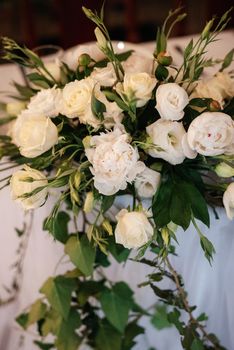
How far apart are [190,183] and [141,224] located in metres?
0.11

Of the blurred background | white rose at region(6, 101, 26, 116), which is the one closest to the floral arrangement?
white rose at region(6, 101, 26, 116)

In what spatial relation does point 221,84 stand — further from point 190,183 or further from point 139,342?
point 139,342

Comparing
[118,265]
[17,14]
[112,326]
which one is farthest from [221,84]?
[17,14]

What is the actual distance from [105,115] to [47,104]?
11cm

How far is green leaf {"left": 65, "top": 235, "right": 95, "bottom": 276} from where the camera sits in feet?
2.66

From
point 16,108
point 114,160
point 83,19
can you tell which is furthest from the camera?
point 83,19

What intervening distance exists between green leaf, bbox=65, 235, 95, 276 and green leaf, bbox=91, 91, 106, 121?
0.91 feet

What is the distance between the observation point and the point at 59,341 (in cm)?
97

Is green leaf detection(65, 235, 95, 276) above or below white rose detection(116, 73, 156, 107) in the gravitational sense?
below

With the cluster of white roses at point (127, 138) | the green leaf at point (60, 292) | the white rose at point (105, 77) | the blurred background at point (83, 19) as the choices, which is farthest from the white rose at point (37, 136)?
the blurred background at point (83, 19)

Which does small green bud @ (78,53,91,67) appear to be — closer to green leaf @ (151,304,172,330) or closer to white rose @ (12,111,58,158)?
white rose @ (12,111,58,158)

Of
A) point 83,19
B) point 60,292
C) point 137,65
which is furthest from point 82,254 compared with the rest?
point 83,19

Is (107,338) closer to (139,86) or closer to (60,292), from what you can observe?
(60,292)

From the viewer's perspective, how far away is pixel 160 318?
1063 mm
